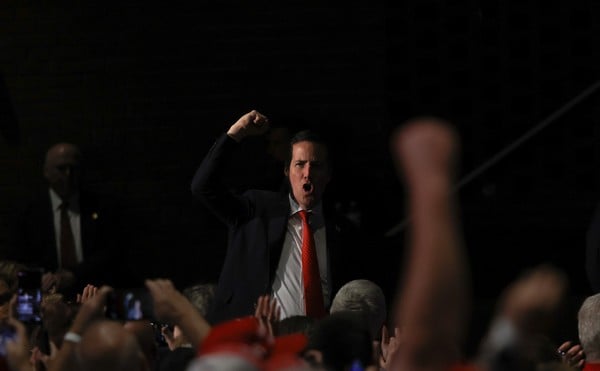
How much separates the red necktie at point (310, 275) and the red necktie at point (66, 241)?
7.37ft

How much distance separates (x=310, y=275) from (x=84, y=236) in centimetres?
239

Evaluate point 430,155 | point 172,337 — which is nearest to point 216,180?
point 172,337

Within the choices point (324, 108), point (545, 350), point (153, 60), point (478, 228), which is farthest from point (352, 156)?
point (545, 350)

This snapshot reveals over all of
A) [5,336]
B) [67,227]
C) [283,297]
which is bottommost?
[283,297]

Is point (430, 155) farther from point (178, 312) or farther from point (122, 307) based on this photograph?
point (122, 307)

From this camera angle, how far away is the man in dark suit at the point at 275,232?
5914 mm

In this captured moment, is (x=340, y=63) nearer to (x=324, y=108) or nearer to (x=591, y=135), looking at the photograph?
(x=324, y=108)

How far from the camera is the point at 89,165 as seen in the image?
8.63m

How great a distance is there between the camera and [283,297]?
234 inches

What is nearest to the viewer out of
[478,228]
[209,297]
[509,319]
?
[509,319]

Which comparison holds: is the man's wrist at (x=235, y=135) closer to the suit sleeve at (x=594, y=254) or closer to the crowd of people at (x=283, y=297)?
the crowd of people at (x=283, y=297)

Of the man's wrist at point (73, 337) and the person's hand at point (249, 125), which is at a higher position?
the person's hand at point (249, 125)

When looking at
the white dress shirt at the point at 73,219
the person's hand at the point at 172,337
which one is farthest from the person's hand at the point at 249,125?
the white dress shirt at the point at 73,219

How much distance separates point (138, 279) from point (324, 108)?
1560 millimetres
